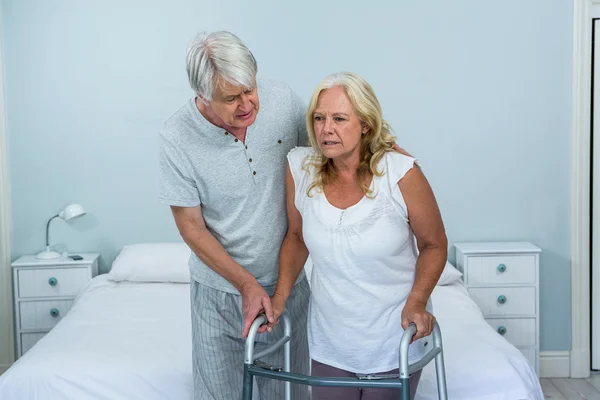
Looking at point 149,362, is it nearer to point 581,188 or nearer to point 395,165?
point 395,165

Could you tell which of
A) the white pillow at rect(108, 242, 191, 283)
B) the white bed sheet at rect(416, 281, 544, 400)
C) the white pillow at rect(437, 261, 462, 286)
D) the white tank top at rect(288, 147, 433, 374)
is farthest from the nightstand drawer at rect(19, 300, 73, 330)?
the white tank top at rect(288, 147, 433, 374)

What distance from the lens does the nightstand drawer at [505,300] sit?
147 inches

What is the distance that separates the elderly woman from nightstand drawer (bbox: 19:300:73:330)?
2237 millimetres

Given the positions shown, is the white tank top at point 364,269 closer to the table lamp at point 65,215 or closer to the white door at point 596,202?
the table lamp at point 65,215

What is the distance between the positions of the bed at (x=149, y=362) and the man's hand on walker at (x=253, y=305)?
91 centimetres

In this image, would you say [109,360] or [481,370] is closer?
[481,370]

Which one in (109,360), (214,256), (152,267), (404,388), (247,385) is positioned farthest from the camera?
(152,267)

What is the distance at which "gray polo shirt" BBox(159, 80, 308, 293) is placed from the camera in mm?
1894

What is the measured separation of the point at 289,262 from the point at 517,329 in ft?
7.19

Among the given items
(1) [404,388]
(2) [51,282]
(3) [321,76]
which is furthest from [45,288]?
(1) [404,388]

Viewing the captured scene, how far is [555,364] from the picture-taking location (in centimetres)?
398

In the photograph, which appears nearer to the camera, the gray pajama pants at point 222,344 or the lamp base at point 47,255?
the gray pajama pants at point 222,344

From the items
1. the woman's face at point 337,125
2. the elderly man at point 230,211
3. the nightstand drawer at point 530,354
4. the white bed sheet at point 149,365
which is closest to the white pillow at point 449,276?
the white bed sheet at point 149,365

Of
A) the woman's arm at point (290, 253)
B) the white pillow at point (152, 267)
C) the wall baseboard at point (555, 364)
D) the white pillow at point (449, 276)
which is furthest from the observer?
the wall baseboard at point (555, 364)
